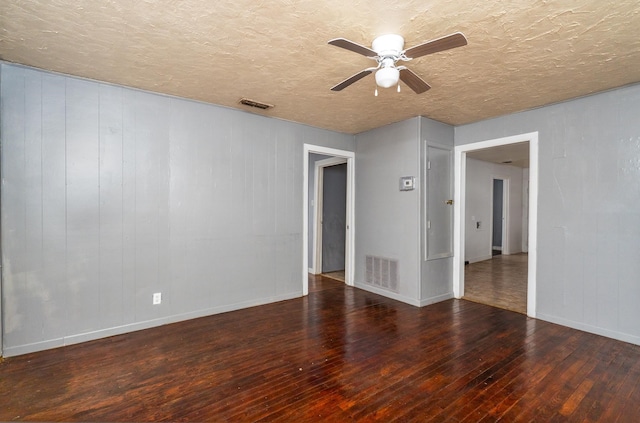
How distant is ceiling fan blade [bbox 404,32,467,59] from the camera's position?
68.5 inches

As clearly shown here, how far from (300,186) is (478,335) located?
2.86 meters

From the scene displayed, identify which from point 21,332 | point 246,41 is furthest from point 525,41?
point 21,332

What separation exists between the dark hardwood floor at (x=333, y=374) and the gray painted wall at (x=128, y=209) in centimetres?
36

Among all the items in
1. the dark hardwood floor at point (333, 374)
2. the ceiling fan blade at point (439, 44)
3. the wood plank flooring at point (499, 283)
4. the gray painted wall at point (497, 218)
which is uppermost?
the ceiling fan blade at point (439, 44)

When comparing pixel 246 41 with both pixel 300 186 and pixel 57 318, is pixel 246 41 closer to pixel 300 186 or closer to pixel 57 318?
pixel 300 186

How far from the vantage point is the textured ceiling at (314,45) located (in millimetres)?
1884

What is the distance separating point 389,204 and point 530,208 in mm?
1738

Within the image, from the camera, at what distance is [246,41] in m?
2.25

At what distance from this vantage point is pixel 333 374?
2.39m

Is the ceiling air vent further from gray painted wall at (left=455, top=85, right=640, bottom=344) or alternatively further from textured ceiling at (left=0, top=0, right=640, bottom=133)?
gray painted wall at (left=455, top=85, right=640, bottom=344)

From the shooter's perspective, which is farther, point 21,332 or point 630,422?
point 21,332

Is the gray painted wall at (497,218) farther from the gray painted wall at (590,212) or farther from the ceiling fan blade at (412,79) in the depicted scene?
the ceiling fan blade at (412,79)

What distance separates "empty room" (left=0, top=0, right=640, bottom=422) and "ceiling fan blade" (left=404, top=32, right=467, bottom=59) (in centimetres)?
2

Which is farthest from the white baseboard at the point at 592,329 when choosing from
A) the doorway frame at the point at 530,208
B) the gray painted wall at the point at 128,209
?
the gray painted wall at the point at 128,209
